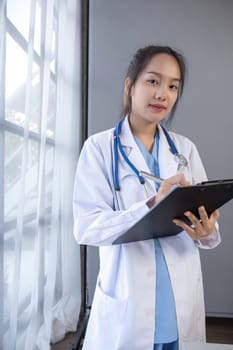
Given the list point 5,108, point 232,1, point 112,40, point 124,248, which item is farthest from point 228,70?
point 124,248

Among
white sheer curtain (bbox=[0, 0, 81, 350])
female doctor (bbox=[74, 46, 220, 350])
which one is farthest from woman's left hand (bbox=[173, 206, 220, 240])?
white sheer curtain (bbox=[0, 0, 81, 350])

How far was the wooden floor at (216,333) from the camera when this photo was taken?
5.53 feet

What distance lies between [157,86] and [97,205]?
1.28 ft

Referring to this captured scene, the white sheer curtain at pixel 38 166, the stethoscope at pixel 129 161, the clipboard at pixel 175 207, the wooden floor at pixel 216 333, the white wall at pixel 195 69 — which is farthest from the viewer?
the white wall at pixel 195 69

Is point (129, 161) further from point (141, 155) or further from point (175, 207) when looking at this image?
point (175, 207)

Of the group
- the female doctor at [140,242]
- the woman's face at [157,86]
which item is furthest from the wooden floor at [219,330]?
the woman's face at [157,86]

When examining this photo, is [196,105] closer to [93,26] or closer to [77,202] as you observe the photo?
[93,26]

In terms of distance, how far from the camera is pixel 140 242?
816mm

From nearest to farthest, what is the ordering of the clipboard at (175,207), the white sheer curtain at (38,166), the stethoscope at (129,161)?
1. the clipboard at (175,207)
2. the stethoscope at (129,161)
3. the white sheer curtain at (38,166)

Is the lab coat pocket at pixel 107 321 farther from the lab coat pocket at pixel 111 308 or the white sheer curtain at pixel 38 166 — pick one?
the white sheer curtain at pixel 38 166

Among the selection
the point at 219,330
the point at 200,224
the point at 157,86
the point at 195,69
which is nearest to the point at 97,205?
the point at 200,224

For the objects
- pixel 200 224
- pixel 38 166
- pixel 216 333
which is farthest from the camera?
pixel 216 333

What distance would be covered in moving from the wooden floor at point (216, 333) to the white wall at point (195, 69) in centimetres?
6

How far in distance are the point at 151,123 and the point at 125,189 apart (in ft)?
0.78
